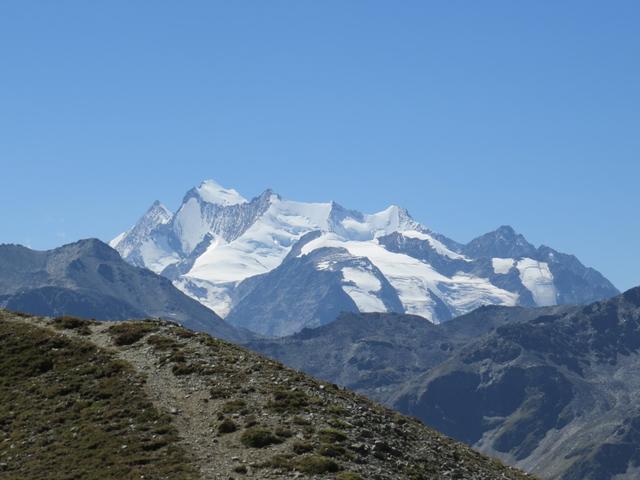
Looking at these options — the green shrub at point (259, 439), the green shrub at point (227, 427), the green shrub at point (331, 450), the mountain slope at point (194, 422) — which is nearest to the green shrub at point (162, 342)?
the mountain slope at point (194, 422)

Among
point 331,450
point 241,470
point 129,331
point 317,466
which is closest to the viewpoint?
point 317,466

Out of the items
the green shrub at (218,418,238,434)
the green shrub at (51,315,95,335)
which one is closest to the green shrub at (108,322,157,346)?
the green shrub at (51,315,95,335)

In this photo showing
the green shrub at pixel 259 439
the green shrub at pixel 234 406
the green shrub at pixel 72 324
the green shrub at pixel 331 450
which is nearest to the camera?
the green shrub at pixel 331 450

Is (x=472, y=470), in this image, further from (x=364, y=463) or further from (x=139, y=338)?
(x=139, y=338)

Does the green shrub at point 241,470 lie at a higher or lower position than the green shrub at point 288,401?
lower

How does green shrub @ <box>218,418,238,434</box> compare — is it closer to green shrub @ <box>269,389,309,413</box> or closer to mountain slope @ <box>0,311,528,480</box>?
mountain slope @ <box>0,311,528,480</box>

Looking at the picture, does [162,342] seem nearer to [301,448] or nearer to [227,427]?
[227,427]

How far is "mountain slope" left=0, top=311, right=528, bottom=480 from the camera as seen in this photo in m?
53.4

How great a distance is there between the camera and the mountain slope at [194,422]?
53438mm

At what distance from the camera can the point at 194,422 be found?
59344 mm

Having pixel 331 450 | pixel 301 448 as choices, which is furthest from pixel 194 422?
pixel 331 450

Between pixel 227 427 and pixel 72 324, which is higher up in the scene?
pixel 72 324

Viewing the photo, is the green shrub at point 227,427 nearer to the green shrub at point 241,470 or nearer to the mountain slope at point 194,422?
the mountain slope at point 194,422

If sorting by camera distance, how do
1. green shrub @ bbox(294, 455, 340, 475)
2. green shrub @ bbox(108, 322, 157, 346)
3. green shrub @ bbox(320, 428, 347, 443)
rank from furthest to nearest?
green shrub @ bbox(108, 322, 157, 346) < green shrub @ bbox(320, 428, 347, 443) < green shrub @ bbox(294, 455, 340, 475)
